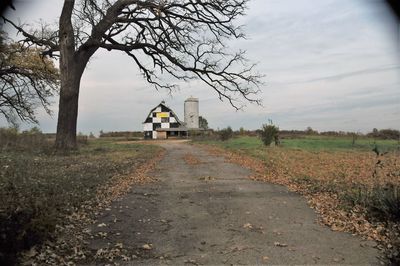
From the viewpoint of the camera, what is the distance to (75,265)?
562 cm

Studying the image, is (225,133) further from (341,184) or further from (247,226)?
(247,226)

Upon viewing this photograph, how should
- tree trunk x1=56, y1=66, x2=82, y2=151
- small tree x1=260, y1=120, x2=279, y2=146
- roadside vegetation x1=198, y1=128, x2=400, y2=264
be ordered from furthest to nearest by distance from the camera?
small tree x1=260, y1=120, x2=279, y2=146
tree trunk x1=56, y1=66, x2=82, y2=151
roadside vegetation x1=198, y1=128, x2=400, y2=264

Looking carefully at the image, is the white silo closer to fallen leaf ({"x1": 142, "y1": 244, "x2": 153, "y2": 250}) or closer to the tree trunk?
the tree trunk

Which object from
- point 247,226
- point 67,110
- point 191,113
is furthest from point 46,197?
point 191,113

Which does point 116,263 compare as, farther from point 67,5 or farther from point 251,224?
point 67,5

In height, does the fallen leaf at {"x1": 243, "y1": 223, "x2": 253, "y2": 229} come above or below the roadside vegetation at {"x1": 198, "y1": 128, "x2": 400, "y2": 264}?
below

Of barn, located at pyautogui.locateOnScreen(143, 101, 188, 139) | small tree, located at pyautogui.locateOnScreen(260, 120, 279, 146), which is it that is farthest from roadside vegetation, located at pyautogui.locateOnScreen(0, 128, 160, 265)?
barn, located at pyautogui.locateOnScreen(143, 101, 188, 139)

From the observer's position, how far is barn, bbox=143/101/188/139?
63.9 meters

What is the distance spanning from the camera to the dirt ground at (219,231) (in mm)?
6043

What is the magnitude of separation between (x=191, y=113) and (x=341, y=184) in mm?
57001

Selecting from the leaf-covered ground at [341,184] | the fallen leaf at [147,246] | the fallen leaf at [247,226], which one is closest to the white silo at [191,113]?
the leaf-covered ground at [341,184]

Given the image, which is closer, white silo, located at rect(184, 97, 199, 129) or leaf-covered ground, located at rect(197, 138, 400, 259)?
leaf-covered ground, located at rect(197, 138, 400, 259)

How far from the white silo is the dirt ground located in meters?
56.9

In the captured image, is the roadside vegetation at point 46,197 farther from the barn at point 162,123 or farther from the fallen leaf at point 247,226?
the barn at point 162,123
